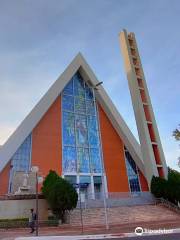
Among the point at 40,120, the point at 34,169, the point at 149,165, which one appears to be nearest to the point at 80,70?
the point at 40,120

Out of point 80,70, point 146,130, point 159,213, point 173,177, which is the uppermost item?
point 80,70

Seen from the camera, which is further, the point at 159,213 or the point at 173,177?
the point at 173,177

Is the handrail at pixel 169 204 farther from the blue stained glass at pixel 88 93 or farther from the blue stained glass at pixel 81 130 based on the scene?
the blue stained glass at pixel 88 93

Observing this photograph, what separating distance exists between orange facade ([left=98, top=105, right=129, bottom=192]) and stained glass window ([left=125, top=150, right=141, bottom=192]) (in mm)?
644

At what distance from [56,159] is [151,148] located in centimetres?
1162

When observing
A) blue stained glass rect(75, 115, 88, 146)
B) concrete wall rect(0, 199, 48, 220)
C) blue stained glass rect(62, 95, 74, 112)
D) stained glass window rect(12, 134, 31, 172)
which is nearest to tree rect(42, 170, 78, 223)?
concrete wall rect(0, 199, 48, 220)

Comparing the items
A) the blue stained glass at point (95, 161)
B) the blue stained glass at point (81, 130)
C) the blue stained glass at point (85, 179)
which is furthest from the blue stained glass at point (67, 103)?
the blue stained glass at point (85, 179)

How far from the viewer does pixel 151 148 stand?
3061 cm

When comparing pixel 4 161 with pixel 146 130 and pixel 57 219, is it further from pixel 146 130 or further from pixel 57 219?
pixel 146 130

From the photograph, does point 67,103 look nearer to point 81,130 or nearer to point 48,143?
point 81,130

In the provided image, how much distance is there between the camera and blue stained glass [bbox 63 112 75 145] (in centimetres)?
3084

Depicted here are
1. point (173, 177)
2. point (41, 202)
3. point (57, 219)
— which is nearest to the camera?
point (57, 219)

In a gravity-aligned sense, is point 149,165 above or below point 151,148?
below

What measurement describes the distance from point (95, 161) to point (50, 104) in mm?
9185
